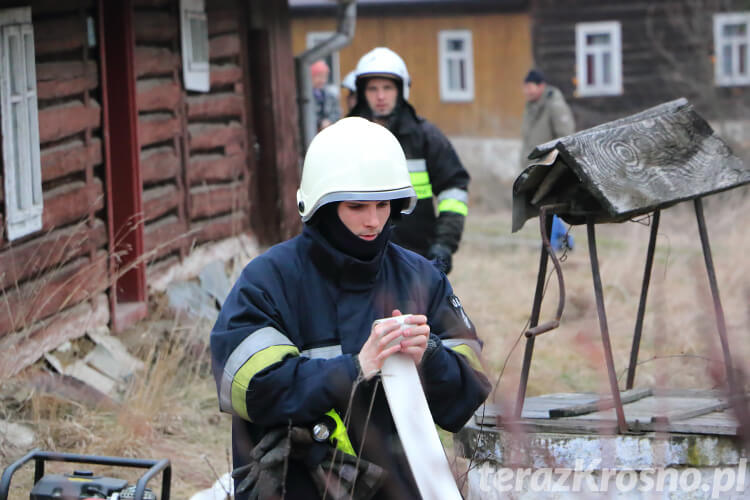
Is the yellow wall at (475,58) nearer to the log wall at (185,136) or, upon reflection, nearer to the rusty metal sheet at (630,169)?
the log wall at (185,136)

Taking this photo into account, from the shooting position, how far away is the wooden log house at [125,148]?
20.7 ft

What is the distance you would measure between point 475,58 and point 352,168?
2407 centimetres

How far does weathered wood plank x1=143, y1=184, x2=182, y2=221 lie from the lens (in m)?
8.30

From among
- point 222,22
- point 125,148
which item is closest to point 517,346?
point 125,148

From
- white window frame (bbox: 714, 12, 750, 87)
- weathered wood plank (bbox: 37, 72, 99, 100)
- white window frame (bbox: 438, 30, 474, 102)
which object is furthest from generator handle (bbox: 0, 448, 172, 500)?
white window frame (bbox: 438, 30, 474, 102)

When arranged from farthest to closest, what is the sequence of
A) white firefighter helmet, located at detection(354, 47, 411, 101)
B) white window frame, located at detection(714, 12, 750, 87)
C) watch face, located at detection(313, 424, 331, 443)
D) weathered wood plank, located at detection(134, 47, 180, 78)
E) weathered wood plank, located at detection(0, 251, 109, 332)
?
white window frame, located at detection(714, 12, 750, 87) → weathered wood plank, located at detection(134, 47, 180, 78) → white firefighter helmet, located at detection(354, 47, 411, 101) → weathered wood plank, located at detection(0, 251, 109, 332) → watch face, located at detection(313, 424, 331, 443)

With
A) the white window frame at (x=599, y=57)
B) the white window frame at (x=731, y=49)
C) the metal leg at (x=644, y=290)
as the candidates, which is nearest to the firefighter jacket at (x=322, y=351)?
the metal leg at (x=644, y=290)

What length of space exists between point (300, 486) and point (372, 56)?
12.7 ft

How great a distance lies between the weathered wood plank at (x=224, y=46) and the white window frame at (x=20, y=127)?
3.32 m

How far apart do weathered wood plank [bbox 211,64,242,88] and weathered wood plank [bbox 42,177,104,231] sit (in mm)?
2558

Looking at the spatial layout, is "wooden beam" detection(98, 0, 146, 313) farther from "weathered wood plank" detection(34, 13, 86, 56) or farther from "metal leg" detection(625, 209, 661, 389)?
"metal leg" detection(625, 209, 661, 389)

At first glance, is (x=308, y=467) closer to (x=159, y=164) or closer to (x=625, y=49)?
A: (x=159, y=164)

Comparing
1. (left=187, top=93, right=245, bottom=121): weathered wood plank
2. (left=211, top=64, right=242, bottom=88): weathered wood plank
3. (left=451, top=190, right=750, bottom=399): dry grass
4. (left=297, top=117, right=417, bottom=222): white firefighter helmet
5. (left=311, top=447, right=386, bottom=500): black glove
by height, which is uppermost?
(left=211, top=64, right=242, bottom=88): weathered wood plank

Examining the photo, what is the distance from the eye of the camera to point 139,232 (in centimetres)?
802
